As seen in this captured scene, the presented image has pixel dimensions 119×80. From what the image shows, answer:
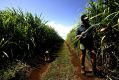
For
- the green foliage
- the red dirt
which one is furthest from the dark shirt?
the green foliage

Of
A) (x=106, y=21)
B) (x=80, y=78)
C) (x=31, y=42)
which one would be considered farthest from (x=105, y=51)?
(x=31, y=42)

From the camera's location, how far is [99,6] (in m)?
5.60

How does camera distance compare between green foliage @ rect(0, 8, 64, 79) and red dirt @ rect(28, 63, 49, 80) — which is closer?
red dirt @ rect(28, 63, 49, 80)

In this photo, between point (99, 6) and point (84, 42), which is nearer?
point (99, 6)

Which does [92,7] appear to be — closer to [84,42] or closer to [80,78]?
[84,42]

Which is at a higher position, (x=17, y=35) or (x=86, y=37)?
(x=17, y=35)

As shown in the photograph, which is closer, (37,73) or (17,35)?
(37,73)

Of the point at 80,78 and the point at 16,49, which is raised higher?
the point at 16,49

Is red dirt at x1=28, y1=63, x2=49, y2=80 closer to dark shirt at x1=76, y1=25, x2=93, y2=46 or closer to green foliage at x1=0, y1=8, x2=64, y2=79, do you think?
green foliage at x1=0, y1=8, x2=64, y2=79

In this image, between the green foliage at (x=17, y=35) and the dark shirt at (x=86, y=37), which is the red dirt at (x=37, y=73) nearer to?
the green foliage at (x=17, y=35)

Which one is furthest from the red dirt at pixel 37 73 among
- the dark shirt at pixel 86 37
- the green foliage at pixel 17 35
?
the dark shirt at pixel 86 37

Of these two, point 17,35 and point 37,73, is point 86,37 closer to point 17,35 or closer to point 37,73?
point 37,73

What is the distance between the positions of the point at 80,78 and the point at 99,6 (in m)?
1.68

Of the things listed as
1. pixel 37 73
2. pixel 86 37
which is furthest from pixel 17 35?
pixel 86 37
